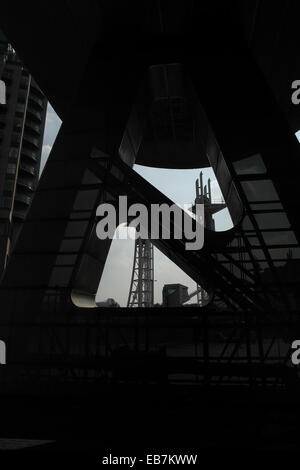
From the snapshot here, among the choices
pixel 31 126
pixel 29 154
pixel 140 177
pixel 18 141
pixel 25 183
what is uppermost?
pixel 31 126

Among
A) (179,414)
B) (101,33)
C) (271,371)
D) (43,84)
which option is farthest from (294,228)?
(43,84)

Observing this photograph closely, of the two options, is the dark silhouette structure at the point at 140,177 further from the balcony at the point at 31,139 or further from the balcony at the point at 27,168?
the balcony at the point at 31,139

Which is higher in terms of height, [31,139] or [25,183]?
[31,139]

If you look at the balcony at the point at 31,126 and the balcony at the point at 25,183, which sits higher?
the balcony at the point at 31,126

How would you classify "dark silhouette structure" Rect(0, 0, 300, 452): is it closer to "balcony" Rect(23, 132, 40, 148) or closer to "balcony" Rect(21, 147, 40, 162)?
"balcony" Rect(21, 147, 40, 162)

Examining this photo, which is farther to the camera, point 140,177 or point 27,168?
point 27,168

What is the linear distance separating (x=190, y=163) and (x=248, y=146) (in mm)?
9948

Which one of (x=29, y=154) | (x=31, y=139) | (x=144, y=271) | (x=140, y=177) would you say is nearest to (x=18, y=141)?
(x=29, y=154)

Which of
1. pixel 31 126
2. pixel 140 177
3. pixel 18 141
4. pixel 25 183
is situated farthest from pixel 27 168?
pixel 140 177

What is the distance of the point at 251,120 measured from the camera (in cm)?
934

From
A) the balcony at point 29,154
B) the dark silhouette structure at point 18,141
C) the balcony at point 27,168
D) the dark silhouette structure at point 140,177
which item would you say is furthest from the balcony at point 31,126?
the dark silhouette structure at point 140,177

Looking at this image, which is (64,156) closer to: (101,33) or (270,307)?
(101,33)

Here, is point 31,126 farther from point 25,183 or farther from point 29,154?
point 25,183

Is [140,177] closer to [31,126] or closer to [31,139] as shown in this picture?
[31,139]
